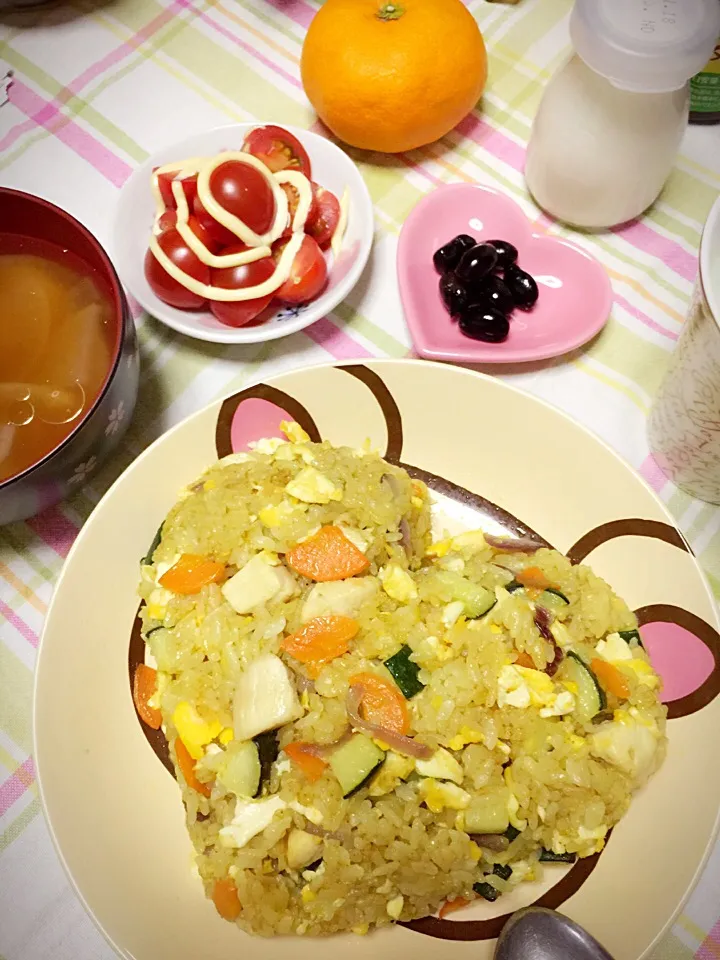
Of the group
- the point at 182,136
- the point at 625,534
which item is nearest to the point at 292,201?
the point at 182,136

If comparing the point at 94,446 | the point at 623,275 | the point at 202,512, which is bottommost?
the point at 623,275

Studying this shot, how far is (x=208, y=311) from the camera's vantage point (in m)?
1.82

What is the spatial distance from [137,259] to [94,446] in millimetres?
594

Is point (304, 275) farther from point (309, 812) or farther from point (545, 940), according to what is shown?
point (545, 940)

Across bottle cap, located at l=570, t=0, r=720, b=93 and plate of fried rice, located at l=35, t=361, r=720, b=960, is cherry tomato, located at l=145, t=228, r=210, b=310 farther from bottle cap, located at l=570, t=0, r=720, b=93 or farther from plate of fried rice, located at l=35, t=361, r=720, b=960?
bottle cap, located at l=570, t=0, r=720, b=93

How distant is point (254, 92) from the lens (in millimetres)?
2174

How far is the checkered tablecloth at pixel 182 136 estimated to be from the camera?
1520 mm

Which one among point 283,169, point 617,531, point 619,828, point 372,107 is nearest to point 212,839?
point 619,828

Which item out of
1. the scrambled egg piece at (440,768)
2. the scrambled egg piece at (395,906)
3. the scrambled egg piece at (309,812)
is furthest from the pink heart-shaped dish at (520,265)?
the scrambled egg piece at (395,906)

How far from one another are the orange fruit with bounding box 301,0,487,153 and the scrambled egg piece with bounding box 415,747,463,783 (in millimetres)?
1461

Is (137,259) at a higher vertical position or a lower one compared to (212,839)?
higher

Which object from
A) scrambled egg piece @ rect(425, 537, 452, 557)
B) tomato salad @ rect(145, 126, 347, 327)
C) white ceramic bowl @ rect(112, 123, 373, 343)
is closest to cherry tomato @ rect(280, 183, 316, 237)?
tomato salad @ rect(145, 126, 347, 327)

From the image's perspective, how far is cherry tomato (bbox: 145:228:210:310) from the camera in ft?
5.64

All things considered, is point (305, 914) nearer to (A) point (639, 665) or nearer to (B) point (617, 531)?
(A) point (639, 665)
